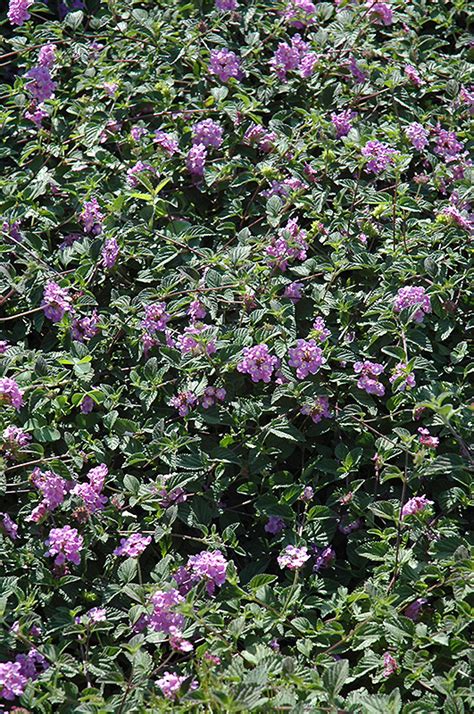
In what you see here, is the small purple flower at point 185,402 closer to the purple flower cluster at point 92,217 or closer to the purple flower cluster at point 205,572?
the purple flower cluster at point 205,572

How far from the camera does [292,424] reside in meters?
2.35

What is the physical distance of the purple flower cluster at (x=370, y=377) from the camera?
2346 mm

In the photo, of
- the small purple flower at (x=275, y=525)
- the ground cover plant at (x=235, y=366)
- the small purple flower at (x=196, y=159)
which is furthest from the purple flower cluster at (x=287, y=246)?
the small purple flower at (x=275, y=525)

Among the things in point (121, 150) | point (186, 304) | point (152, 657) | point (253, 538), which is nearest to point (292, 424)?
point (253, 538)

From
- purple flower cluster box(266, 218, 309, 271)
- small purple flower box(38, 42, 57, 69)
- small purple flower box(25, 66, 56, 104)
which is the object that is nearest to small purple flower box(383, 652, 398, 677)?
purple flower cluster box(266, 218, 309, 271)

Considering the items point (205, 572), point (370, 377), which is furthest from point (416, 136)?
point (205, 572)

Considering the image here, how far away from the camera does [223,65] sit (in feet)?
10.2

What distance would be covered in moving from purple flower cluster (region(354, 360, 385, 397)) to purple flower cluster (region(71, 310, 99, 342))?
0.70m

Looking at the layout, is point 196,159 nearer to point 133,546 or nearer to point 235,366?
point 235,366

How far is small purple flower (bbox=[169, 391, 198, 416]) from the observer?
233 cm

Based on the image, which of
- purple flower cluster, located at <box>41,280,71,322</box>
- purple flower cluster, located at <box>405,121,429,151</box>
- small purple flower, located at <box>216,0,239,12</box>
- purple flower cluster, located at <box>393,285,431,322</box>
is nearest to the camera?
purple flower cluster, located at <box>393,285,431,322</box>

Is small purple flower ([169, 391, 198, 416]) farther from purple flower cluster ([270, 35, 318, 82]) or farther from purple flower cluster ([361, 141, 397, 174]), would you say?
purple flower cluster ([270, 35, 318, 82])

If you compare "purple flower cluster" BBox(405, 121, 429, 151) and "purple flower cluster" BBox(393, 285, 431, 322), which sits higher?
"purple flower cluster" BBox(405, 121, 429, 151)

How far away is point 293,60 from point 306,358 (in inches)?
51.0
